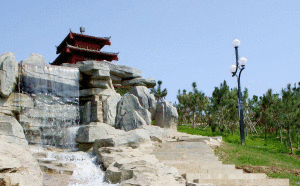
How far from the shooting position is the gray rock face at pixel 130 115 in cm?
1102

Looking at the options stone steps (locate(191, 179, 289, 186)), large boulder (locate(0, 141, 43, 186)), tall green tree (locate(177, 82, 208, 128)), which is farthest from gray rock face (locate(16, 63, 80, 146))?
tall green tree (locate(177, 82, 208, 128))

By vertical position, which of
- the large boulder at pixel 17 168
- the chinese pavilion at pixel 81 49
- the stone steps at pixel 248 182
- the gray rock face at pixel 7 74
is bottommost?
the stone steps at pixel 248 182

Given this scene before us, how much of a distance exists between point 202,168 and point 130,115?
444 cm

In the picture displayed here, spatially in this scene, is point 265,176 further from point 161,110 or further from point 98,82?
point 98,82

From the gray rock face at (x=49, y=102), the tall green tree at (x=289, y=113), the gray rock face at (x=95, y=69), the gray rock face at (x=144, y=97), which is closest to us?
the gray rock face at (x=49, y=102)

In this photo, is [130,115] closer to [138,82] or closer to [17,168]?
[138,82]

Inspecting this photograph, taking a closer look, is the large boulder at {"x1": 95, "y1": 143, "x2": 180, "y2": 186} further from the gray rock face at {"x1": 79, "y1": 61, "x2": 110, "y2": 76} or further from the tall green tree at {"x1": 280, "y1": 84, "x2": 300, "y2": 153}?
the tall green tree at {"x1": 280, "y1": 84, "x2": 300, "y2": 153}

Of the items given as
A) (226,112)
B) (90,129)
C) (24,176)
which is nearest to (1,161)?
(24,176)

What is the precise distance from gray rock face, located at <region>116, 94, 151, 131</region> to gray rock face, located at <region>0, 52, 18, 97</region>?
3.93 m

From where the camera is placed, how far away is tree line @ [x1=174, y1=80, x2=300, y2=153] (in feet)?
54.7

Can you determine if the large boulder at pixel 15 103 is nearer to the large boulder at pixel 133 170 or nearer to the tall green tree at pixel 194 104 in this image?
the large boulder at pixel 133 170

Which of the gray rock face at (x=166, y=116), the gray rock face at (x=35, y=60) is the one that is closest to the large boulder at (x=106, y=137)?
the gray rock face at (x=166, y=116)

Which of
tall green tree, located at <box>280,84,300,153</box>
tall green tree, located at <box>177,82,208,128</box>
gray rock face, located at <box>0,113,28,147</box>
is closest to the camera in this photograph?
gray rock face, located at <box>0,113,28,147</box>

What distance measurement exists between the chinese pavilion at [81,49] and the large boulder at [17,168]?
2192 centimetres
